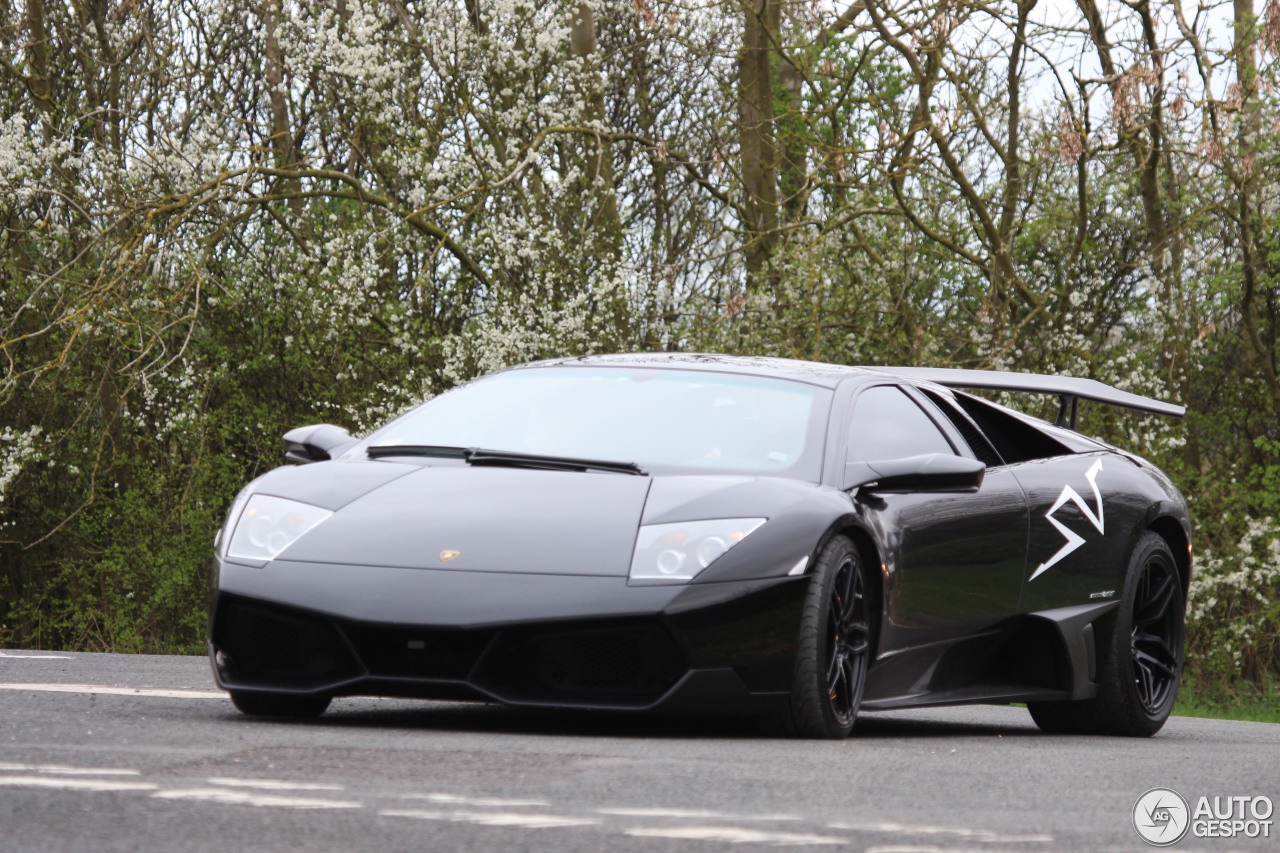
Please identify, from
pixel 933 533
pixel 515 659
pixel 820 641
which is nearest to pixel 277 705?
pixel 515 659

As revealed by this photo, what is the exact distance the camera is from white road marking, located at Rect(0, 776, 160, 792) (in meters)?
4.35

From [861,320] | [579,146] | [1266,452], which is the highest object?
[579,146]

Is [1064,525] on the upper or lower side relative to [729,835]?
upper

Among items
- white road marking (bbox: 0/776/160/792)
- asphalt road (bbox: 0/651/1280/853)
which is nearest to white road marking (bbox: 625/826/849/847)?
asphalt road (bbox: 0/651/1280/853)

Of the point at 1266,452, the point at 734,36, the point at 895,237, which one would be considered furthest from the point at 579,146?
the point at 1266,452

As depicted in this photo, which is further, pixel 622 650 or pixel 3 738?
pixel 622 650

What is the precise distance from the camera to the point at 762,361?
303 inches

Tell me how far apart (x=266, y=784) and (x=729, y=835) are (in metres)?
1.07

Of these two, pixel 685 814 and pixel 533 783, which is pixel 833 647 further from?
pixel 685 814

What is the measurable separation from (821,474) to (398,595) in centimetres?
144

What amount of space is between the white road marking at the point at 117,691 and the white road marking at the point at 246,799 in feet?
9.80

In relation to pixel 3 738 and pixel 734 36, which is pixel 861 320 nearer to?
pixel 734 36

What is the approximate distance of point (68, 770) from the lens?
4656 millimetres

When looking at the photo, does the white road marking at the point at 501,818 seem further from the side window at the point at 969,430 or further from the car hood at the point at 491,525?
the side window at the point at 969,430
